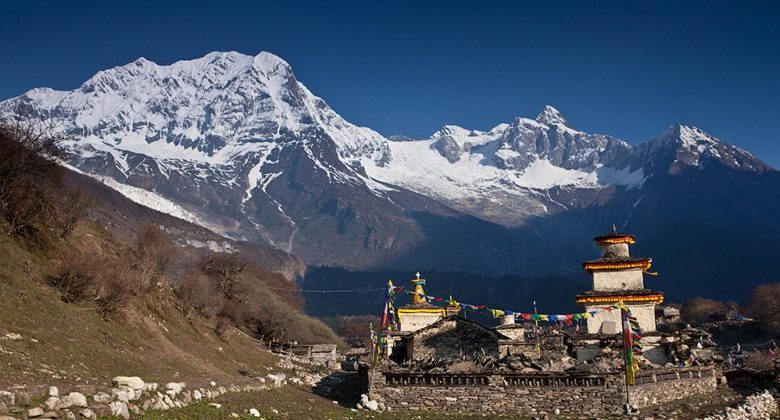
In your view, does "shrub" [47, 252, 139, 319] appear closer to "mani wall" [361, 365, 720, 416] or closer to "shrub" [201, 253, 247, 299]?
"mani wall" [361, 365, 720, 416]

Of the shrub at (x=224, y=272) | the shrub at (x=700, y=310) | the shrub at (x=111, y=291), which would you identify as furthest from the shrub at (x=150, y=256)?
the shrub at (x=700, y=310)

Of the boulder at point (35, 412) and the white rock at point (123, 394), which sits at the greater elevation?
the white rock at point (123, 394)

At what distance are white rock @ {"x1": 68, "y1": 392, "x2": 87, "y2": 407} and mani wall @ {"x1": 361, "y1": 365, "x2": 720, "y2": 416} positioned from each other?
13701 millimetres

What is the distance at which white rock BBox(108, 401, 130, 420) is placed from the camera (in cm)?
1512

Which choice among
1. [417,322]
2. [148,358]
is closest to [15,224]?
[148,358]

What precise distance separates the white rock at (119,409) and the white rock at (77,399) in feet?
1.90

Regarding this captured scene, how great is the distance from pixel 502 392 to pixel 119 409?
1517 cm

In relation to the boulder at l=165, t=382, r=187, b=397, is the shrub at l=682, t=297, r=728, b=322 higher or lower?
higher

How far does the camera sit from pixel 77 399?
1483 centimetres

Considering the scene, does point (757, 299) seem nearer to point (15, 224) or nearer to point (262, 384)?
point (262, 384)

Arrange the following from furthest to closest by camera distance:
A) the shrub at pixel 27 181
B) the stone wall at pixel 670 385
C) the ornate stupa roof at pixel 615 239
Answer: the ornate stupa roof at pixel 615 239 → the shrub at pixel 27 181 → the stone wall at pixel 670 385

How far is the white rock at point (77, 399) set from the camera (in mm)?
14727

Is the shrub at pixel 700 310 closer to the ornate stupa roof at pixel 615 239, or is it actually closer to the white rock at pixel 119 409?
the ornate stupa roof at pixel 615 239

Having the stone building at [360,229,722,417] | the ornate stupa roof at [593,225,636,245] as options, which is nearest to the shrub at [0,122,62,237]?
the stone building at [360,229,722,417]
